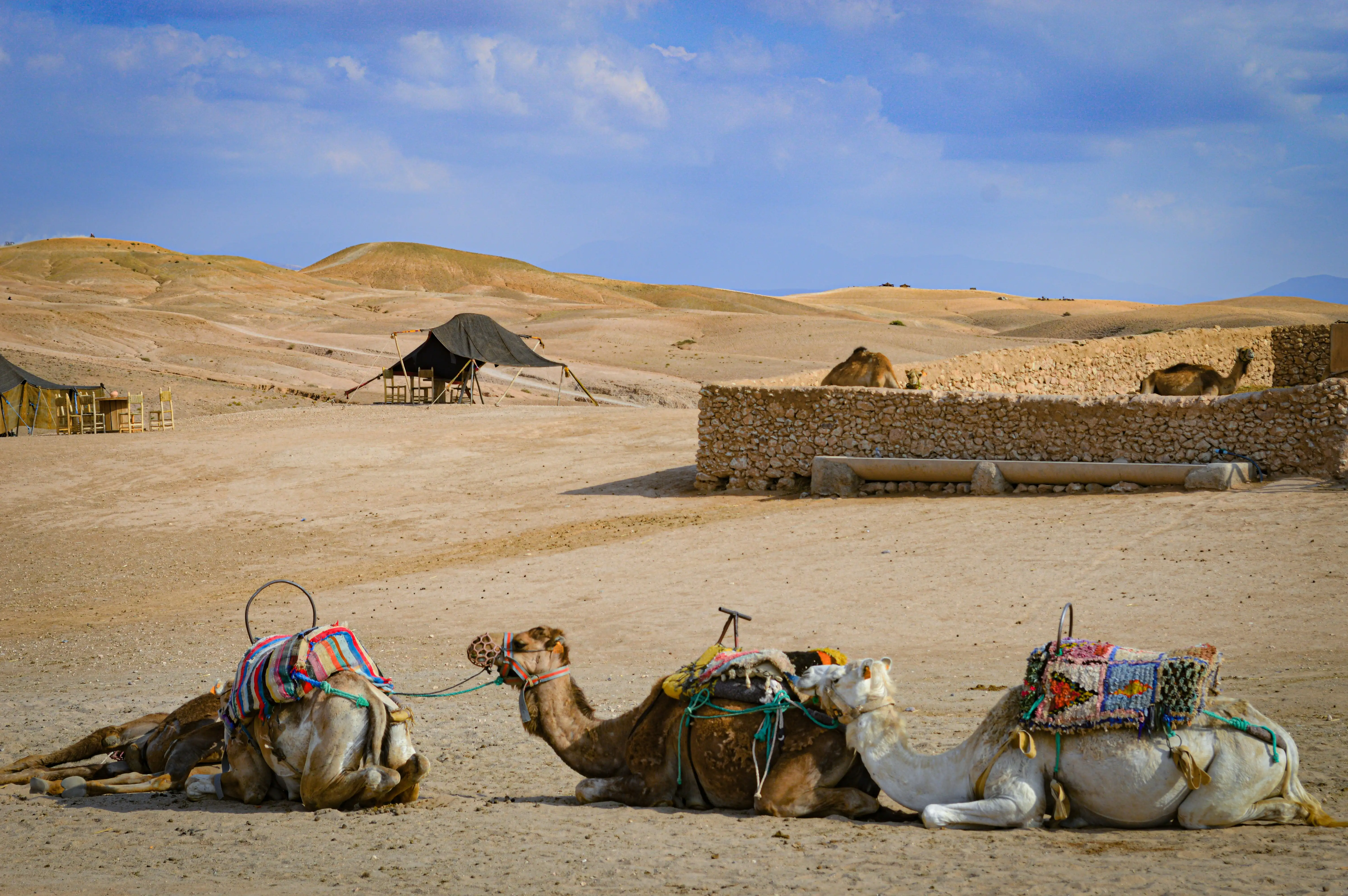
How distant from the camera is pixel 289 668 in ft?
19.6

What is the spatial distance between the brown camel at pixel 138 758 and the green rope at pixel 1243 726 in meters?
5.39

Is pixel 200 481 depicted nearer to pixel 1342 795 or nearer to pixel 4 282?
pixel 1342 795

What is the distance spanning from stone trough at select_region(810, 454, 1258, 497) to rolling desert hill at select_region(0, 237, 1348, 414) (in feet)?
16.7

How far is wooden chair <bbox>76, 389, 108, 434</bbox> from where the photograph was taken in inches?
1124

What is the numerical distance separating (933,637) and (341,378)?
36.5m

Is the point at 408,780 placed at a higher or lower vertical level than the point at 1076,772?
lower

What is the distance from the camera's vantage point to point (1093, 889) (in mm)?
4328

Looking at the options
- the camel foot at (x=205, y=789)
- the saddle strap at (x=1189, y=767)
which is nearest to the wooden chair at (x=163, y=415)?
the camel foot at (x=205, y=789)

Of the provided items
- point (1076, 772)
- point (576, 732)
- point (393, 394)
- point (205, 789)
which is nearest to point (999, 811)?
point (1076, 772)

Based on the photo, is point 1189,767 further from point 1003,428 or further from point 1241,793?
point 1003,428

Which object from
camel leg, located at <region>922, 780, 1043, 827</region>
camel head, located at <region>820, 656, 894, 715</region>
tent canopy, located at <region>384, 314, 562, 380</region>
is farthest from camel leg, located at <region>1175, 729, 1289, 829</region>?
tent canopy, located at <region>384, 314, 562, 380</region>

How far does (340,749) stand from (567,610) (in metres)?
6.14

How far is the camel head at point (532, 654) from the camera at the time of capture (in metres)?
5.94

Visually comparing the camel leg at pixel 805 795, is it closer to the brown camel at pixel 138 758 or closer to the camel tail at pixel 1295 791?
the camel tail at pixel 1295 791
